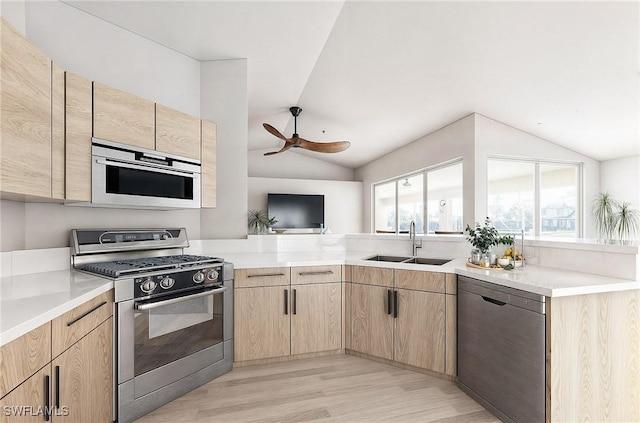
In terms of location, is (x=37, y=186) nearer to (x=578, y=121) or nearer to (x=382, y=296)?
(x=382, y=296)

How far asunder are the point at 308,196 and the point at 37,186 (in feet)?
22.1

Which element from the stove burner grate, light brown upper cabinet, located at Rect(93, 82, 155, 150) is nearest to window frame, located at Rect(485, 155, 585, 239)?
the stove burner grate

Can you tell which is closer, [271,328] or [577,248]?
[577,248]

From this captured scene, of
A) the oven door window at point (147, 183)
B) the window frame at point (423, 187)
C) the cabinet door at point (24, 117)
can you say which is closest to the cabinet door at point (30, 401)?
the cabinet door at point (24, 117)

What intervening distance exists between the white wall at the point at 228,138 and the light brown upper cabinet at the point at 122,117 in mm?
817

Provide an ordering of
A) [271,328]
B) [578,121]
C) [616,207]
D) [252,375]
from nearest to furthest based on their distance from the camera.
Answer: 1. [252,375]
2. [271,328]
3. [578,121]
4. [616,207]

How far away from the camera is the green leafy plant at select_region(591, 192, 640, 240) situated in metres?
4.97

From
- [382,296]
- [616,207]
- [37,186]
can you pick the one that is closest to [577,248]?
[382,296]

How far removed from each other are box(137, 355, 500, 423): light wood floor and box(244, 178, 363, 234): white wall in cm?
586

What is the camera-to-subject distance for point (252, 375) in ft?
7.91

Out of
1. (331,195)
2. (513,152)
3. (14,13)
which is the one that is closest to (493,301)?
(14,13)

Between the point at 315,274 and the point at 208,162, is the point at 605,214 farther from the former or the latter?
the point at 208,162

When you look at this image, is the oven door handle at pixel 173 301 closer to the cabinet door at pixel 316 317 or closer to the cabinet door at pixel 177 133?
the cabinet door at pixel 316 317

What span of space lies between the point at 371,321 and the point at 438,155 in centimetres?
380
